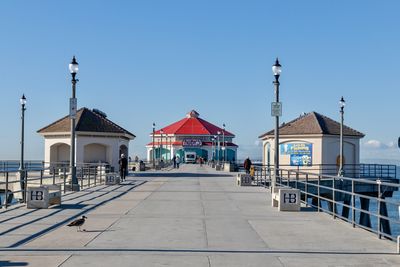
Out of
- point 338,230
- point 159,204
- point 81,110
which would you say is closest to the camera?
point 338,230

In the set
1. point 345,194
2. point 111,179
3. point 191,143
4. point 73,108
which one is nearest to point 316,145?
point 345,194

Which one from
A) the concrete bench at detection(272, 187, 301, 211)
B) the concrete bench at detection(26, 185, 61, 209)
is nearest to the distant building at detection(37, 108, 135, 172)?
the concrete bench at detection(26, 185, 61, 209)

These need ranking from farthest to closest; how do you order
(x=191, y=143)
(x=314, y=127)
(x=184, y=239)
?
(x=191, y=143)
(x=314, y=127)
(x=184, y=239)

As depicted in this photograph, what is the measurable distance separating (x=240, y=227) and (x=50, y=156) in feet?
120

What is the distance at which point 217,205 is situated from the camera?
64.5ft

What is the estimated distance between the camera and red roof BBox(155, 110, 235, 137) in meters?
113

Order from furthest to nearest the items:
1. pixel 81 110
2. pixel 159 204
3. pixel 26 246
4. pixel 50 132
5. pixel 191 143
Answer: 1. pixel 191 143
2. pixel 81 110
3. pixel 50 132
4. pixel 159 204
5. pixel 26 246

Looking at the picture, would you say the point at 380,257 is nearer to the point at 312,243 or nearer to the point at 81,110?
the point at 312,243

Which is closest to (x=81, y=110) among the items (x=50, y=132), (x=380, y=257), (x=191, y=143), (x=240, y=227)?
(x=50, y=132)

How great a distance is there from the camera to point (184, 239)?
460 inches

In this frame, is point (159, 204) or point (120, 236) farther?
point (159, 204)

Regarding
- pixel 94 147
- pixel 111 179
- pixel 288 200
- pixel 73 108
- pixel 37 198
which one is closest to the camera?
pixel 37 198

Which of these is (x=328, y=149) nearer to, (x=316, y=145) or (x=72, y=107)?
(x=316, y=145)

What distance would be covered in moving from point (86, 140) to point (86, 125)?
1395mm
